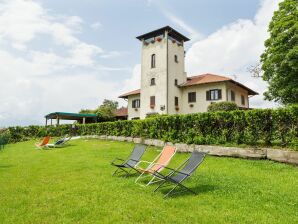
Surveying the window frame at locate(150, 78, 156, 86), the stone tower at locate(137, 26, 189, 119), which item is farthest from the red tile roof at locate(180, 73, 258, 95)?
the window frame at locate(150, 78, 156, 86)

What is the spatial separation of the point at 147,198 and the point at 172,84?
2734cm

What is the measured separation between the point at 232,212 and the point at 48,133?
29016mm

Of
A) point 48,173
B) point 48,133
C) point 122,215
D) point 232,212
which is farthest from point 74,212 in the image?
point 48,133

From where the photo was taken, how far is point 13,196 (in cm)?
581

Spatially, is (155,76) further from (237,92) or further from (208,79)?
(237,92)

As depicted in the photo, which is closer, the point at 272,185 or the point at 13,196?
the point at 13,196

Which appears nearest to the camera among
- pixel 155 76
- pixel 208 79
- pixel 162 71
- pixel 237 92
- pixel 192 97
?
pixel 208 79

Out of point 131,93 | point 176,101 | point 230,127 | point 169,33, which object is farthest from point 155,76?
point 230,127

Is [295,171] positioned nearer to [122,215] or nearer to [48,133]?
[122,215]

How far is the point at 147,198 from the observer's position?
552cm

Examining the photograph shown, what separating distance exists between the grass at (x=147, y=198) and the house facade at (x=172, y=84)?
22759 mm

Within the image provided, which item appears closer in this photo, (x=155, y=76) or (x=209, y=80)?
(x=209, y=80)

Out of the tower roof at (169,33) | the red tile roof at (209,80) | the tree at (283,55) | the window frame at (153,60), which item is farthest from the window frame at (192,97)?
the tree at (283,55)

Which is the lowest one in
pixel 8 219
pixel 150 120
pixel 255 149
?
pixel 8 219
